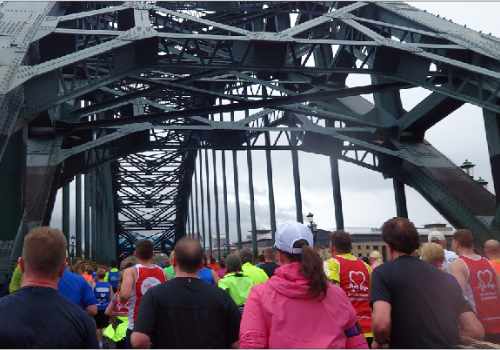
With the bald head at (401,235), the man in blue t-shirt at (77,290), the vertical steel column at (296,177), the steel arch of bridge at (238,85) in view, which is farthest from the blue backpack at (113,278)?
the vertical steel column at (296,177)

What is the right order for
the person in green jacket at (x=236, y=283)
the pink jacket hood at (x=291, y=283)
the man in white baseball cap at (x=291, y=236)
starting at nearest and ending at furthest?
the pink jacket hood at (x=291, y=283), the man in white baseball cap at (x=291, y=236), the person in green jacket at (x=236, y=283)

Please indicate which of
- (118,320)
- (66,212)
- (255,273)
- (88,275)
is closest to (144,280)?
(118,320)

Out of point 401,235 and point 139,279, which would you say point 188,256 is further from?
point 139,279

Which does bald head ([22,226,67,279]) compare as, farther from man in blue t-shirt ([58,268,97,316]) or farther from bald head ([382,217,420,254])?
man in blue t-shirt ([58,268,97,316])

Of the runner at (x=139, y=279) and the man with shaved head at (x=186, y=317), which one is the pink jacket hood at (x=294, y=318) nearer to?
the man with shaved head at (x=186, y=317)

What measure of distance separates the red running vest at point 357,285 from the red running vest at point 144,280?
5.94 feet

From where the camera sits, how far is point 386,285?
347 cm

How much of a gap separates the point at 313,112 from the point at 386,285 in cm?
1692

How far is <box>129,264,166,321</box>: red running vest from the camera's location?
216 inches

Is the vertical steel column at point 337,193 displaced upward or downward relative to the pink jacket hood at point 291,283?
upward

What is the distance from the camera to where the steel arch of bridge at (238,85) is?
13805mm

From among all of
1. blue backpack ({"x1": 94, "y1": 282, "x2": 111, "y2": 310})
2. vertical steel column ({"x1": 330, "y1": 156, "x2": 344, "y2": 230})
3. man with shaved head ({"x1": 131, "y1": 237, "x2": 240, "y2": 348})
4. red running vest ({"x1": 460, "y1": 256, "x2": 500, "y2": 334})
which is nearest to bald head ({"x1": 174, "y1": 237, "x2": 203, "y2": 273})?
man with shaved head ({"x1": 131, "y1": 237, "x2": 240, "y2": 348})

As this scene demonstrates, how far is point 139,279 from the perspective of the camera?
5520 millimetres

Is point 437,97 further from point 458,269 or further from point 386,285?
point 386,285
